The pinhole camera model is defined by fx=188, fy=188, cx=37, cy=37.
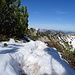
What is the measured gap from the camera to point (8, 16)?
931 inches

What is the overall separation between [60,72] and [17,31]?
16.2 metres

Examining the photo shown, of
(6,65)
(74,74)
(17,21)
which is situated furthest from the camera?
(17,21)

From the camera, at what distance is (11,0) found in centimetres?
2394

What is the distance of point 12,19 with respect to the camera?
80.3 feet

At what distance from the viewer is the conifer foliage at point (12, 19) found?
23250 millimetres

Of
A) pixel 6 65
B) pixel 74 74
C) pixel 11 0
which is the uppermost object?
pixel 11 0

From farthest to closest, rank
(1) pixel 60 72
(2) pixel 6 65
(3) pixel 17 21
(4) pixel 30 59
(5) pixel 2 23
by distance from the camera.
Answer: (3) pixel 17 21, (5) pixel 2 23, (4) pixel 30 59, (1) pixel 60 72, (2) pixel 6 65

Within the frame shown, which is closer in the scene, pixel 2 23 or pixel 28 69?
pixel 28 69

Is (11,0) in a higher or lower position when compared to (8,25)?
higher

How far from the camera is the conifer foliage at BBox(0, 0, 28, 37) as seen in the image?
23.2 metres

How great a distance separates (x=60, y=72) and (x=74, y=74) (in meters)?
1.15

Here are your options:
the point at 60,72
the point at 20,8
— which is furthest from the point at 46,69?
the point at 20,8

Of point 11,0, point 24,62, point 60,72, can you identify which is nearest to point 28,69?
point 24,62

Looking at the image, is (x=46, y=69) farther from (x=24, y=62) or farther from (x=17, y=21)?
(x=17, y=21)
